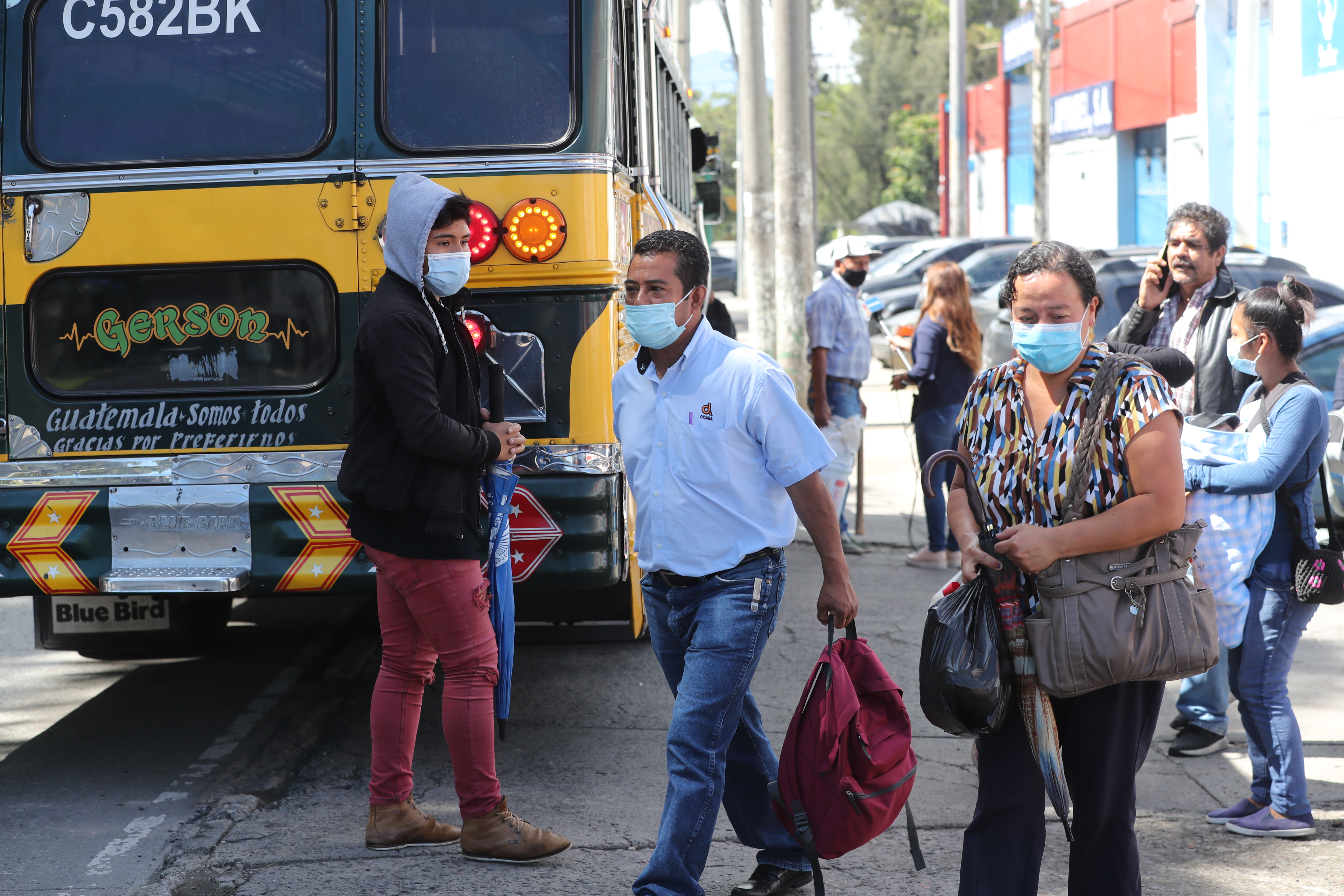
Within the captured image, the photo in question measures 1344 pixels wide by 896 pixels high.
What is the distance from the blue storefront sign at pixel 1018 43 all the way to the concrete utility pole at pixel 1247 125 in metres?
13.3

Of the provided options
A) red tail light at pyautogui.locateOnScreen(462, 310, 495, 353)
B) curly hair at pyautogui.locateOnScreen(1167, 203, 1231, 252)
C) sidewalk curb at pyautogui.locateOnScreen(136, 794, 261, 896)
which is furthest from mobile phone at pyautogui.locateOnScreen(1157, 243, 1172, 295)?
sidewalk curb at pyautogui.locateOnScreen(136, 794, 261, 896)

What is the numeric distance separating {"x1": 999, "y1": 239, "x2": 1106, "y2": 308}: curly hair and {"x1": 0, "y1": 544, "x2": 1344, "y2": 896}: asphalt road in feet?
3.94

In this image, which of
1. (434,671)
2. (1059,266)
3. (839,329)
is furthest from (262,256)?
(839,329)

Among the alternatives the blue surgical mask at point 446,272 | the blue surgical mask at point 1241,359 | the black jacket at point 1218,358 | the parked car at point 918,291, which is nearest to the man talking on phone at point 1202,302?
the black jacket at point 1218,358

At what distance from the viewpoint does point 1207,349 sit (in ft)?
16.1

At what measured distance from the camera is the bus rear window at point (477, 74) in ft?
14.9

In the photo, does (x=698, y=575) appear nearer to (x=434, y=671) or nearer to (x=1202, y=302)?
(x=434, y=671)

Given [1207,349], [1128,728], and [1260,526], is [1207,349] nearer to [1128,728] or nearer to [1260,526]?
[1260,526]

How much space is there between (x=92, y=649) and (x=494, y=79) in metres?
2.99

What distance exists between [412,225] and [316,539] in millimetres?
1239

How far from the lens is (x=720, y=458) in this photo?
3.53 m

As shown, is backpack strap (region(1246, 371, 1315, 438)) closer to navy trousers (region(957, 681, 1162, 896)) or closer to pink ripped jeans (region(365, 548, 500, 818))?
navy trousers (region(957, 681, 1162, 896))

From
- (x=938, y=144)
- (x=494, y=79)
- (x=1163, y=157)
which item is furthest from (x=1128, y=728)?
(x=938, y=144)

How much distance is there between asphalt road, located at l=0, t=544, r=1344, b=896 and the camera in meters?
3.99
